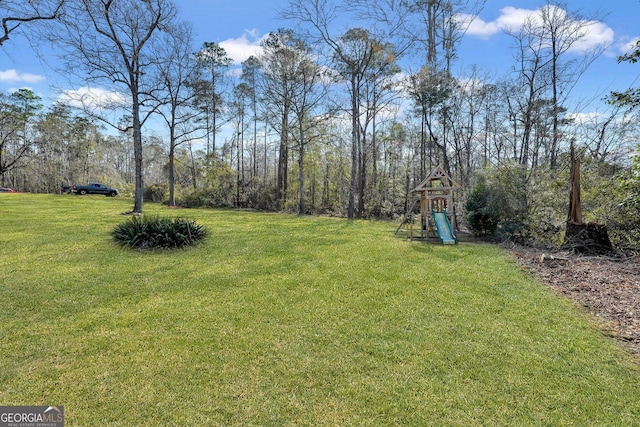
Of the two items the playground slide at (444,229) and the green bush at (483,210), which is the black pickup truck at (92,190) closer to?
the playground slide at (444,229)

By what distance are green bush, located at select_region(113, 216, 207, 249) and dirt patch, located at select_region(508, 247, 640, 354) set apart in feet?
22.4

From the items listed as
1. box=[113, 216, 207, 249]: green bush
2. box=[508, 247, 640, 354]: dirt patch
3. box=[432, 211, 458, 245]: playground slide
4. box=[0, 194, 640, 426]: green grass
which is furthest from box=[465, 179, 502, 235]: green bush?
box=[113, 216, 207, 249]: green bush

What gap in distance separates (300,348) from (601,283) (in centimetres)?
479

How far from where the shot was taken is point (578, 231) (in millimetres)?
6277

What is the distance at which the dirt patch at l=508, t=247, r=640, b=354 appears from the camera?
316 centimetres

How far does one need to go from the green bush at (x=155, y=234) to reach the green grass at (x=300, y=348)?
985 mm

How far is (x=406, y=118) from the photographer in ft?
52.0

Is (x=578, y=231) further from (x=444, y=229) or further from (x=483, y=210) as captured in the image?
(x=444, y=229)

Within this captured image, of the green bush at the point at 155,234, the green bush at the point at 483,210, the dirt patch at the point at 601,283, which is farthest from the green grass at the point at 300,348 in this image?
the green bush at the point at 483,210

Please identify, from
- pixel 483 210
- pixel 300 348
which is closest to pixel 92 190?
pixel 483 210

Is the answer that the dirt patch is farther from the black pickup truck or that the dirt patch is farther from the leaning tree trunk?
the black pickup truck

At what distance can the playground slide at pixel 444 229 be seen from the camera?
7.45 meters

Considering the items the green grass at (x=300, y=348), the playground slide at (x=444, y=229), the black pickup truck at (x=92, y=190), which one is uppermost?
the black pickup truck at (x=92, y=190)

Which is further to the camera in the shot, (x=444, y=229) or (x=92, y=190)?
(x=92, y=190)
